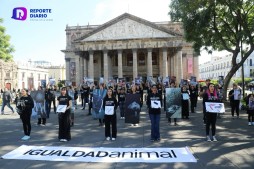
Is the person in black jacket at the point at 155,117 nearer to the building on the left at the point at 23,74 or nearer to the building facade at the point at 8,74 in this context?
the building on the left at the point at 23,74

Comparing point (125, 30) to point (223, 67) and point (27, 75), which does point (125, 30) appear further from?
point (223, 67)

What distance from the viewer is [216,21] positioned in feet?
74.5

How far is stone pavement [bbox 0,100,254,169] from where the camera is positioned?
663cm

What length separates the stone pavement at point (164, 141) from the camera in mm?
6631

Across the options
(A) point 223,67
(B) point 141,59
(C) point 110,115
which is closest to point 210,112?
(C) point 110,115

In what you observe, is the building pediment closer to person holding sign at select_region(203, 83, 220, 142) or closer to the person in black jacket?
person holding sign at select_region(203, 83, 220, 142)

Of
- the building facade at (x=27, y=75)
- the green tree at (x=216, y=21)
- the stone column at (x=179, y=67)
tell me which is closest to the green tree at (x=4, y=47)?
the building facade at (x=27, y=75)

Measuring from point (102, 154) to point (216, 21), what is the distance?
18.5 metres

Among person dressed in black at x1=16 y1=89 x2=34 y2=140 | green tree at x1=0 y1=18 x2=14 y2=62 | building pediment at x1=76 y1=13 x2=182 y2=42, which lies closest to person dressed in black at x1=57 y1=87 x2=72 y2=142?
person dressed in black at x1=16 y1=89 x2=34 y2=140

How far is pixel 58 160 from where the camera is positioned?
7.08 m

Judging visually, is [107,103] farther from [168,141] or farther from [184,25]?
[184,25]

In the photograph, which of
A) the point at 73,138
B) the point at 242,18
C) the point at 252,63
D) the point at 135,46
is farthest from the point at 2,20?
the point at 252,63

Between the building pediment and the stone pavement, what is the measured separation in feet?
119

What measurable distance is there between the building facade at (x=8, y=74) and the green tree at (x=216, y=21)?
1360 inches
